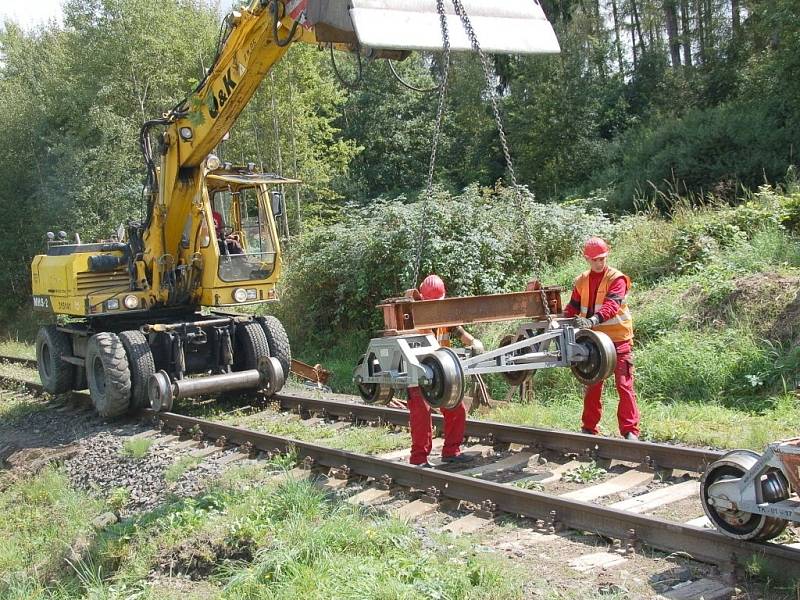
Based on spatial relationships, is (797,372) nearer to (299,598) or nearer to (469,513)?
(469,513)

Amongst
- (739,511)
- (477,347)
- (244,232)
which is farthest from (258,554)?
(244,232)

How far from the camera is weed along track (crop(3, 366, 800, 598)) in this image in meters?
4.71

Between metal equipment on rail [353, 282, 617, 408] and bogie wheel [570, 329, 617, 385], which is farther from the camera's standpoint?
bogie wheel [570, 329, 617, 385]

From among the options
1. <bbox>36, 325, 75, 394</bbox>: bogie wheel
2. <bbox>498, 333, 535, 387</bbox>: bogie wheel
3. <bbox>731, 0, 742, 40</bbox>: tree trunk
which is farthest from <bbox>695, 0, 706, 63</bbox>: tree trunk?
<bbox>498, 333, 535, 387</bbox>: bogie wheel

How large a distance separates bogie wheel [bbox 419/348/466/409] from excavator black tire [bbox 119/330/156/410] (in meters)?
5.71

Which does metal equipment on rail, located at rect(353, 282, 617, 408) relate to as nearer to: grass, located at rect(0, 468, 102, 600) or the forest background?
grass, located at rect(0, 468, 102, 600)

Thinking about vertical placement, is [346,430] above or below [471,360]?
below

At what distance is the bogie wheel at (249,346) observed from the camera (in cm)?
1135

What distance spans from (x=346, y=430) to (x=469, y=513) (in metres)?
3.47

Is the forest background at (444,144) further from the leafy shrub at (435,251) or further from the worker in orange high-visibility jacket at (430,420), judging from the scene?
the worker in orange high-visibility jacket at (430,420)

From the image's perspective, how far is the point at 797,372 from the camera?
8586 millimetres

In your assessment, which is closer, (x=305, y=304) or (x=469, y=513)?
(x=469, y=513)

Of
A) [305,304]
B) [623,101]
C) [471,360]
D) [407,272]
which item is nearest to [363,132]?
[623,101]

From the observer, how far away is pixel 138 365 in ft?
34.9
